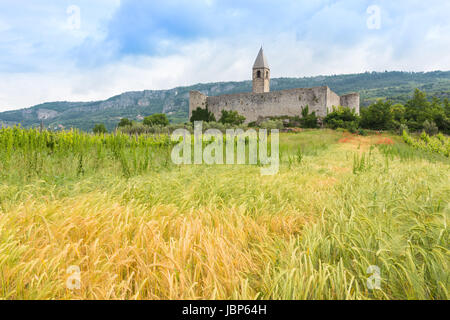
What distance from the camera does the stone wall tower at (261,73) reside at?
3803 cm

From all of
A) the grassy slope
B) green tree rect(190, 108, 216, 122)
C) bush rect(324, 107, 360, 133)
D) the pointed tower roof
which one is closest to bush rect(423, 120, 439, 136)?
bush rect(324, 107, 360, 133)

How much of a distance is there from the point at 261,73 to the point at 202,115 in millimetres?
11146

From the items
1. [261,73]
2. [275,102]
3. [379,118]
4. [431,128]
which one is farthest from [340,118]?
[261,73]

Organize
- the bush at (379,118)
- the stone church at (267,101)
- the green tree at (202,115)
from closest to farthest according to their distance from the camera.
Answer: the bush at (379,118)
the stone church at (267,101)
the green tree at (202,115)

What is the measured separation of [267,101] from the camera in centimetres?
3431

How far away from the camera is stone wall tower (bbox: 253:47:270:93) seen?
38.0 metres

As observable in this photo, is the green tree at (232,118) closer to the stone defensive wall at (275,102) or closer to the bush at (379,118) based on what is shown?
the stone defensive wall at (275,102)

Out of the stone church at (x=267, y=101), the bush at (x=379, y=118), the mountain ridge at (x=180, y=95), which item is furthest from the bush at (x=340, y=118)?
the mountain ridge at (x=180, y=95)

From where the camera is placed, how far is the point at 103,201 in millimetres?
2783

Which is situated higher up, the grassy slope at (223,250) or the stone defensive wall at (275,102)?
the stone defensive wall at (275,102)

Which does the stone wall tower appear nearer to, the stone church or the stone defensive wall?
the stone church

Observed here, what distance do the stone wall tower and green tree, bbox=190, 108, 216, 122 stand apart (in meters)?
8.62

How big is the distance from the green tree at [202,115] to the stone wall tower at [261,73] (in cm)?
862
